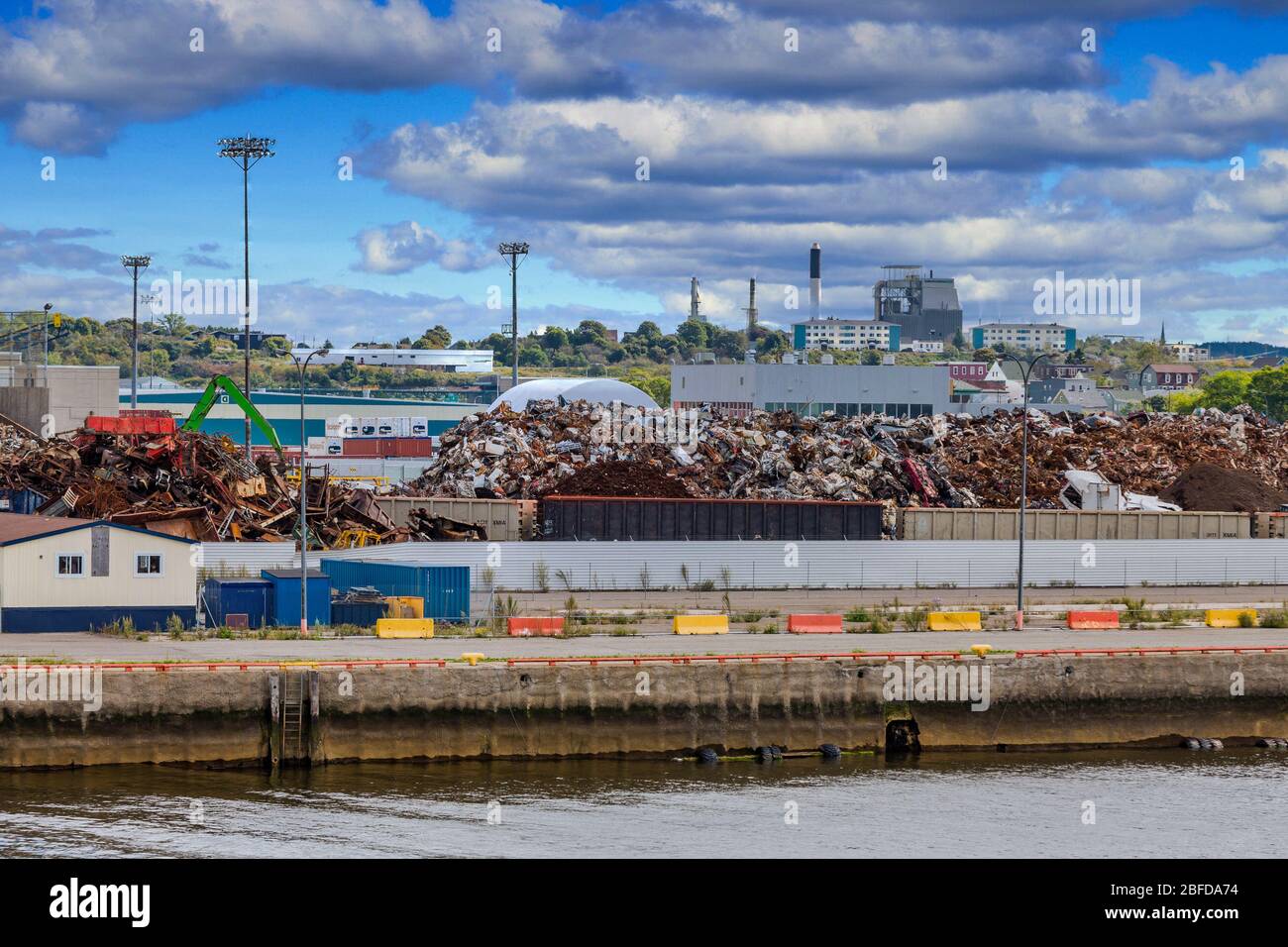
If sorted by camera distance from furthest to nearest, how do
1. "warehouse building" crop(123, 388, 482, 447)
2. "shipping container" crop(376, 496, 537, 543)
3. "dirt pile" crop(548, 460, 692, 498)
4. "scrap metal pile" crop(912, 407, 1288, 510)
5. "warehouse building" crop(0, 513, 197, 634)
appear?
"warehouse building" crop(123, 388, 482, 447), "scrap metal pile" crop(912, 407, 1288, 510), "dirt pile" crop(548, 460, 692, 498), "shipping container" crop(376, 496, 537, 543), "warehouse building" crop(0, 513, 197, 634)

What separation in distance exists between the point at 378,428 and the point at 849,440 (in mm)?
58453

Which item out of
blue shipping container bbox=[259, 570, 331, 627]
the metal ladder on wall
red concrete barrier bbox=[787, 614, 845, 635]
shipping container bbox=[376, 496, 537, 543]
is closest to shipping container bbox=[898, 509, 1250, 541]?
shipping container bbox=[376, 496, 537, 543]

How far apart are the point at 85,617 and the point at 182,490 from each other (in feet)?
49.9

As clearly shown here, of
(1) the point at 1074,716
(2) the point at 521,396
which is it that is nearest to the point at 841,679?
(1) the point at 1074,716

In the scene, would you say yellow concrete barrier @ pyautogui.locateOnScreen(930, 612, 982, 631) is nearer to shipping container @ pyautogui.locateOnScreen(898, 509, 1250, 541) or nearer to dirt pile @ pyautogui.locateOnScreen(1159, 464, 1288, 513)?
shipping container @ pyautogui.locateOnScreen(898, 509, 1250, 541)

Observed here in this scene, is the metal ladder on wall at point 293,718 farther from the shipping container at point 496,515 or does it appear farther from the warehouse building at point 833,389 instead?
the warehouse building at point 833,389

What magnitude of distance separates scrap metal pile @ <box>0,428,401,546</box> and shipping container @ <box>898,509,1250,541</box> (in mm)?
21188

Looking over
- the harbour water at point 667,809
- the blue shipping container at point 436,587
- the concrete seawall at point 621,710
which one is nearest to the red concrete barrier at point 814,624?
the concrete seawall at point 621,710

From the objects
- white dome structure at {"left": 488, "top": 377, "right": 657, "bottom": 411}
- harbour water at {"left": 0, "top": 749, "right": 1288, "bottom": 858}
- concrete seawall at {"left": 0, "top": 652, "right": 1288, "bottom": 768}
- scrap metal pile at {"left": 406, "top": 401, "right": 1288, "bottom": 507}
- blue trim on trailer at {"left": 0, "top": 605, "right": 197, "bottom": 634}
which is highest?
white dome structure at {"left": 488, "top": 377, "right": 657, "bottom": 411}

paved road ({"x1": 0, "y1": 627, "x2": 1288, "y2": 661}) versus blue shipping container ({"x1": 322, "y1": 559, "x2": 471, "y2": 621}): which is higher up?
blue shipping container ({"x1": 322, "y1": 559, "x2": 471, "y2": 621})

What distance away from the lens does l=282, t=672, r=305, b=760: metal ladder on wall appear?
118ft
